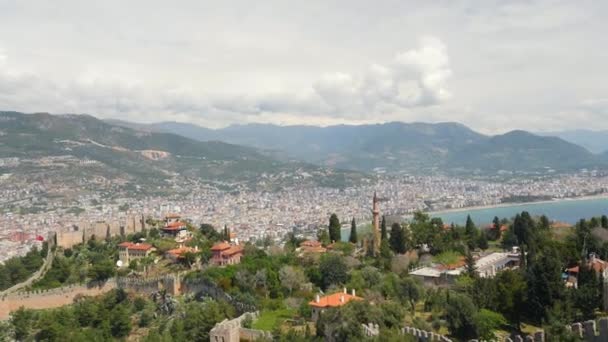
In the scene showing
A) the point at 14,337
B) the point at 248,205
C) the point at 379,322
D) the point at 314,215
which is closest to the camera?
the point at 379,322

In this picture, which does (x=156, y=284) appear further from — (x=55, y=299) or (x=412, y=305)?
(x=412, y=305)

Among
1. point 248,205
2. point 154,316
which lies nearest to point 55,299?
point 154,316

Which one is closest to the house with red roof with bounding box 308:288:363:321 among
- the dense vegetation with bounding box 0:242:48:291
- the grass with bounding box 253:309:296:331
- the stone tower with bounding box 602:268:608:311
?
the grass with bounding box 253:309:296:331

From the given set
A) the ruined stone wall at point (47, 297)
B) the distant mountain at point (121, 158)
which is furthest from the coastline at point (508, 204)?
the ruined stone wall at point (47, 297)

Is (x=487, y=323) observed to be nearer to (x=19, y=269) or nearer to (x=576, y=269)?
(x=576, y=269)

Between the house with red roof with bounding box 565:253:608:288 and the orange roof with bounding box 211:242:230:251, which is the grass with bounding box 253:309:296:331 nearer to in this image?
the house with red roof with bounding box 565:253:608:288

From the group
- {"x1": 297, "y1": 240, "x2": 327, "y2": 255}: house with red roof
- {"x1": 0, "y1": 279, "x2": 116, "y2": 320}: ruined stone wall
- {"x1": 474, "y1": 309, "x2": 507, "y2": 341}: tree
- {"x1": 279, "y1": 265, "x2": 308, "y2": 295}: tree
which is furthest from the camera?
{"x1": 297, "y1": 240, "x2": 327, "y2": 255}: house with red roof
